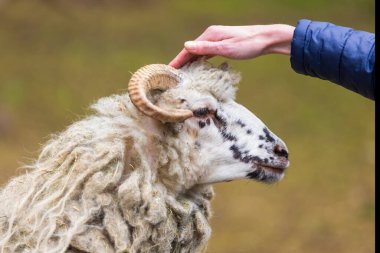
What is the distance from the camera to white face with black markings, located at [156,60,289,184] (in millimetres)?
3627

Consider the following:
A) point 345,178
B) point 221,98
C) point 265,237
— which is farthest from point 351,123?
point 221,98

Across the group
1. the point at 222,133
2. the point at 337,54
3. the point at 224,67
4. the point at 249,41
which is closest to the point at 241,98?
the point at 224,67

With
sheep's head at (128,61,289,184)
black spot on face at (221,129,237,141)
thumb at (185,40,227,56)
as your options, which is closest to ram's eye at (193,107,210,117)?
sheep's head at (128,61,289,184)

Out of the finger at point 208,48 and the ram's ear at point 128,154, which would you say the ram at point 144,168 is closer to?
the ram's ear at point 128,154

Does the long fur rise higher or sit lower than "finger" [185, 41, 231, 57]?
lower

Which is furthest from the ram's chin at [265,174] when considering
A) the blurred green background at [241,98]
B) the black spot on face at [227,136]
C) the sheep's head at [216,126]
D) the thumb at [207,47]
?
the blurred green background at [241,98]

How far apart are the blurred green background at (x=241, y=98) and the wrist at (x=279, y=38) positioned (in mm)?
3118

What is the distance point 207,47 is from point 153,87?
0.27 meters

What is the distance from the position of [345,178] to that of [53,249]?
6616 millimetres

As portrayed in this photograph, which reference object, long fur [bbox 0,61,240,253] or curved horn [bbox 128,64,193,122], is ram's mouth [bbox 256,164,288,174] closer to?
long fur [bbox 0,61,240,253]

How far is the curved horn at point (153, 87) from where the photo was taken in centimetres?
338

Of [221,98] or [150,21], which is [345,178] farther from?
[221,98]

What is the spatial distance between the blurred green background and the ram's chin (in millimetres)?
2955

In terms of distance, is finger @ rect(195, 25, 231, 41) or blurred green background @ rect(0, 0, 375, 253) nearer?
finger @ rect(195, 25, 231, 41)
